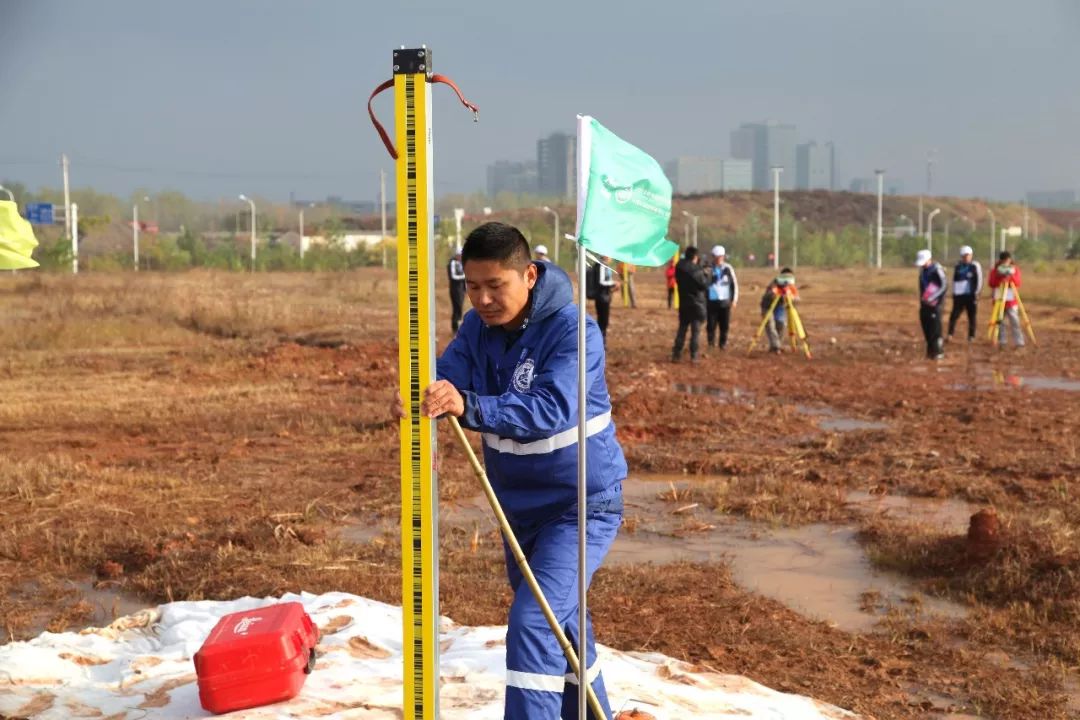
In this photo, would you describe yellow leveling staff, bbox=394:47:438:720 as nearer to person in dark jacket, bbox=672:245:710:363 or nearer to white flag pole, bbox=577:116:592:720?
white flag pole, bbox=577:116:592:720

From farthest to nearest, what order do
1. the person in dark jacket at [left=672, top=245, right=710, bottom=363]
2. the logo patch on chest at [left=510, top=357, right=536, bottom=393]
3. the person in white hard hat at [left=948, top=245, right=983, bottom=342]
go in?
the person in white hard hat at [left=948, top=245, right=983, bottom=342] → the person in dark jacket at [left=672, top=245, right=710, bottom=363] → the logo patch on chest at [left=510, top=357, right=536, bottom=393]

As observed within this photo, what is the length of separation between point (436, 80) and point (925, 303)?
1668 centimetres

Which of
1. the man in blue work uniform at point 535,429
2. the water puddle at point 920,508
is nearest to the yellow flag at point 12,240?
the man in blue work uniform at point 535,429

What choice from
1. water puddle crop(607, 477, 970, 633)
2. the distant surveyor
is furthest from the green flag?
the distant surveyor

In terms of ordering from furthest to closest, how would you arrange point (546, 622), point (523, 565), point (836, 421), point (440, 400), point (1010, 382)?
point (1010, 382) < point (836, 421) < point (546, 622) < point (523, 565) < point (440, 400)

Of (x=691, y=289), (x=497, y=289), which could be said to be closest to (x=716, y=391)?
(x=691, y=289)

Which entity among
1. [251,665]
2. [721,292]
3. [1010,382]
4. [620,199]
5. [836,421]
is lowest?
[836,421]

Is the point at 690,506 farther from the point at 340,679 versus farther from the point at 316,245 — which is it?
the point at 316,245

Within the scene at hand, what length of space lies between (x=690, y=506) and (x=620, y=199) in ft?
A: 19.5

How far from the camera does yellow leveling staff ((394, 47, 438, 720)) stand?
347 cm

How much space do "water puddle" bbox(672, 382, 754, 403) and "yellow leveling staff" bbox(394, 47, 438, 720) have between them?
461 inches

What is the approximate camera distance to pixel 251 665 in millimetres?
4773

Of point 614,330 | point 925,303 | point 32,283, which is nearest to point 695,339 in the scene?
point 925,303

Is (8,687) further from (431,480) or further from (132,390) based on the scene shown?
(132,390)
